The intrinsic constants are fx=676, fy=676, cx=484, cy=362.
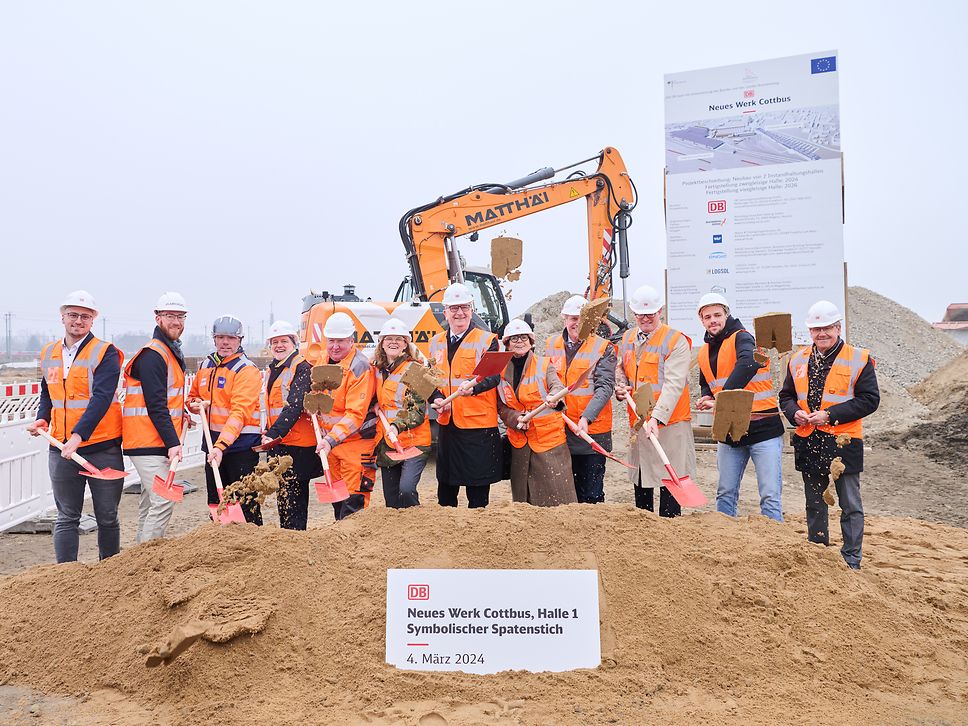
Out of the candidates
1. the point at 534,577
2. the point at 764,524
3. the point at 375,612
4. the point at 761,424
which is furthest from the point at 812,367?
the point at 375,612

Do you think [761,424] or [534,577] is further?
[761,424]

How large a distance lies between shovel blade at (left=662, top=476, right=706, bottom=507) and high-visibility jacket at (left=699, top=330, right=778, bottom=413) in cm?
66

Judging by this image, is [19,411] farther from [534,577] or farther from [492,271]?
[534,577]

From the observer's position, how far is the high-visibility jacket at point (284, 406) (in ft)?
15.2

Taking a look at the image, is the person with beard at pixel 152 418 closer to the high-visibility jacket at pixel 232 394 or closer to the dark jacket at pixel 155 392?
the dark jacket at pixel 155 392

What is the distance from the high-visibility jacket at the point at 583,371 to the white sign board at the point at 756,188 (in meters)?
4.77

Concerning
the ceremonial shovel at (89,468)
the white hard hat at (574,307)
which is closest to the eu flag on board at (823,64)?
the white hard hat at (574,307)

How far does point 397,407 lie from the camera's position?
15.3ft

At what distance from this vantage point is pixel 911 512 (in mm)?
7227

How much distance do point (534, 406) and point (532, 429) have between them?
0.57 ft

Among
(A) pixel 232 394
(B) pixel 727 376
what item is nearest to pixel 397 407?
(A) pixel 232 394

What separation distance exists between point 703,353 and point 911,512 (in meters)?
4.21

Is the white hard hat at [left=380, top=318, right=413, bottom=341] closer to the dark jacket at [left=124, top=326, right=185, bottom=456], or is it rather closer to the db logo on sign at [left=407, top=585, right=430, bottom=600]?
the dark jacket at [left=124, top=326, right=185, bottom=456]

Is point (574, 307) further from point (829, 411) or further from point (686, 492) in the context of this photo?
point (829, 411)
